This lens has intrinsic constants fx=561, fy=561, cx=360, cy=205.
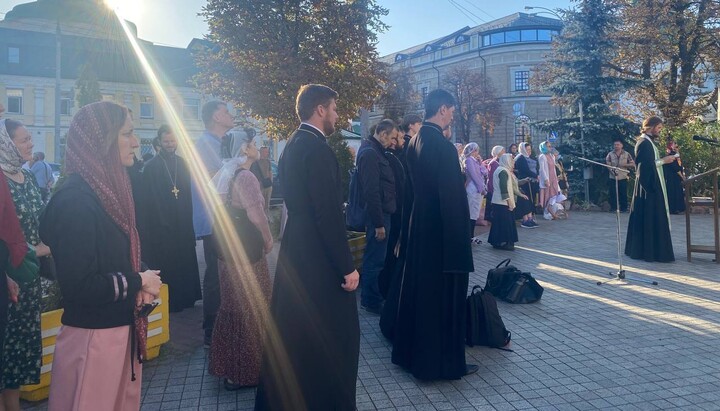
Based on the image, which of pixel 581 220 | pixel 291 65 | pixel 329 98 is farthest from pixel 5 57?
pixel 329 98

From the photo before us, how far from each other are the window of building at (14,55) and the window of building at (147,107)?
971cm

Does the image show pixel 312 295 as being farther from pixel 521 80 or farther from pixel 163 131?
pixel 521 80

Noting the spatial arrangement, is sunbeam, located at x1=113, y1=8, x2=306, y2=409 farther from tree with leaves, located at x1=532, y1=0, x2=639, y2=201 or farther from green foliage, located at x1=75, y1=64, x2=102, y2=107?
green foliage, located at x1=75, y1=64, x2=102, y2=107

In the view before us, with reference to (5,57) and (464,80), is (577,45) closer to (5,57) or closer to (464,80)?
(464,80)

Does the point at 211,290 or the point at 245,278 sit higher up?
the point at 245,278

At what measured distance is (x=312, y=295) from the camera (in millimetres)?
3414

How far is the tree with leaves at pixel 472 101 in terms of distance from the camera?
50.8 meters

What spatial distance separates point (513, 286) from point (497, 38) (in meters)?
54.3

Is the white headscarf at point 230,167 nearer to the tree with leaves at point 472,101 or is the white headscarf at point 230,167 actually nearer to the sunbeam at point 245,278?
the sunbeam at point 245,278

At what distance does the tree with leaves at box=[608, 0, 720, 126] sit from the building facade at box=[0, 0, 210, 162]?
99.3 ft

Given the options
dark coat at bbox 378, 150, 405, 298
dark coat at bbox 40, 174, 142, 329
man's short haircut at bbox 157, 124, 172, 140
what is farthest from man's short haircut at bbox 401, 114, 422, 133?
dark coat at bbox 40, 174, 142, 329

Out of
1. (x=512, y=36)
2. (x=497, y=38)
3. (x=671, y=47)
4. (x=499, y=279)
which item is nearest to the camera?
(x=499, y=279)

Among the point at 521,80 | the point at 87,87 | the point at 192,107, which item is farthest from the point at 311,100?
the point at 521,80

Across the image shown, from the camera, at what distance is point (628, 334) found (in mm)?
5664
